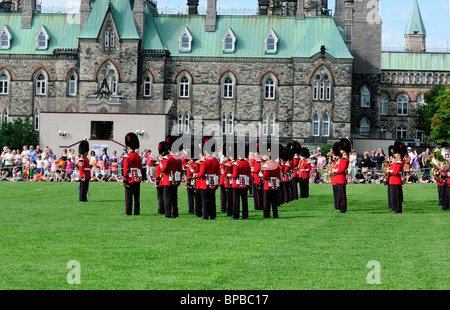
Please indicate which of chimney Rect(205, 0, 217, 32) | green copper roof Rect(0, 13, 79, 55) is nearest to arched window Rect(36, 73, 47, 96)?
green copper roof Rect(0, 13, 79, 55)

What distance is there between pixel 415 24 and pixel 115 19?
254 ft

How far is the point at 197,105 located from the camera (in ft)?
242

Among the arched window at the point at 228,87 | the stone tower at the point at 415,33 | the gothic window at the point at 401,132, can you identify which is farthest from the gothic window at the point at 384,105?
the arched window at the point at 228,87

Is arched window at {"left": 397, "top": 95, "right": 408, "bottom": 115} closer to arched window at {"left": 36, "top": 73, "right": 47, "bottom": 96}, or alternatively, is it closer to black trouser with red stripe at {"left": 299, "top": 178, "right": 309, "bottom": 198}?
arched window at {"left": 36, "top": 73, "right": 47, "bottom": 96}

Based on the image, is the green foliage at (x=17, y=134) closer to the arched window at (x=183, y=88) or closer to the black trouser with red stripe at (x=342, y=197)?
Answer: the arched window at (x=183, y=88)

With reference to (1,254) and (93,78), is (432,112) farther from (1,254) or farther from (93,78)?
(1,254)

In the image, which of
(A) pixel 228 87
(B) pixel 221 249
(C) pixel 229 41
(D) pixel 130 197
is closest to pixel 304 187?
(D) pixel 130 197

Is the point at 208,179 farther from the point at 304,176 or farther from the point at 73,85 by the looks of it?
the point at 73,85

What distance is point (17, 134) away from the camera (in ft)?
229

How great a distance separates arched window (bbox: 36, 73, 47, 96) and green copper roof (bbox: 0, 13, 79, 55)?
2144 mm

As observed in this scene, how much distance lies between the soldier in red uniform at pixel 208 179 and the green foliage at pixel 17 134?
48.5 m

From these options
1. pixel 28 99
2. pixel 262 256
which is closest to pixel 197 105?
pixel 28 99

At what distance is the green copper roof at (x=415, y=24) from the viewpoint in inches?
5364
